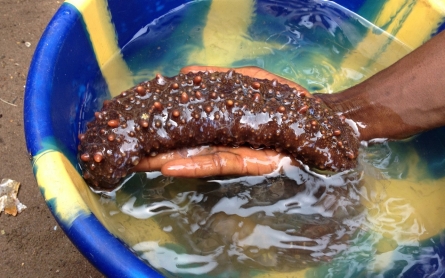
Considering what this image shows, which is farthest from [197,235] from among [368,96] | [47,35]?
[368,96]

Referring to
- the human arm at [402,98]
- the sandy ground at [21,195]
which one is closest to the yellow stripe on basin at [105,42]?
the sandy ground at [21,195]

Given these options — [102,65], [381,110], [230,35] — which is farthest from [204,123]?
[230,35]

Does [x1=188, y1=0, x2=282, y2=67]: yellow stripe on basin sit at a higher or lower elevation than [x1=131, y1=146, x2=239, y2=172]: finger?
higher

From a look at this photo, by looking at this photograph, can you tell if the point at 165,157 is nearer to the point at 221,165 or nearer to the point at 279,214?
the point at 221,165

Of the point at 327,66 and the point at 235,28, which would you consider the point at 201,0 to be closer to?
the point at 235,28

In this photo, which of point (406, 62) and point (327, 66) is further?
point (327, 66)

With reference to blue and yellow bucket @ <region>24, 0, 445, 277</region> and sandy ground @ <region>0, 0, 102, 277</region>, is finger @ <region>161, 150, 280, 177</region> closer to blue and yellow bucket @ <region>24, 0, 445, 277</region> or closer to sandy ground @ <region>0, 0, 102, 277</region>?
blue and yellow bucket @ <region>24, 0, 445, 277</region>

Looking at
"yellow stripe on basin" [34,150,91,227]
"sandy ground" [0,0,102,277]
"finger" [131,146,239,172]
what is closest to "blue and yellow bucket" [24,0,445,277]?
"yellow stripe on basin" [34,150,91,227]
